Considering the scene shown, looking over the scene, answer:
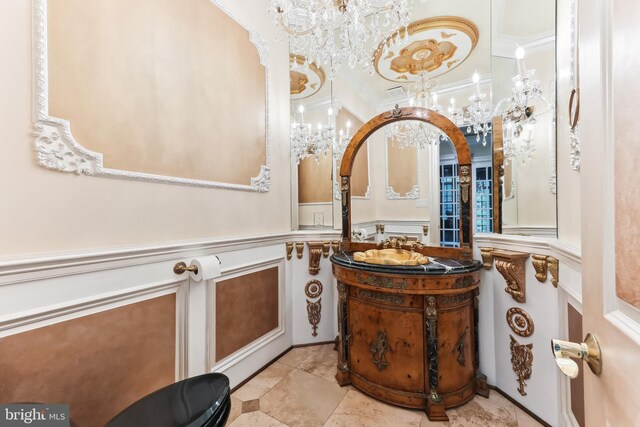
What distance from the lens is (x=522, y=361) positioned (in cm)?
161

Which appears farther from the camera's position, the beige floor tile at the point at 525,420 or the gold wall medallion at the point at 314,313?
the gold wall medallion at the point at 314,313

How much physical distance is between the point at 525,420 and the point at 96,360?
7.70 ft

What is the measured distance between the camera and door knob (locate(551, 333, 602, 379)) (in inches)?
20.5

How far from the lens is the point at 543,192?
1.79 meters

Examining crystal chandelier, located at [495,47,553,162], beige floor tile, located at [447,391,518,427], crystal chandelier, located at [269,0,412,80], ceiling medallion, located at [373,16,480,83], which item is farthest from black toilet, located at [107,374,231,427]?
ceiling medallion, located at [373,16,480,83]

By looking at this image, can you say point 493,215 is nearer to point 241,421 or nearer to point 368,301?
point 368,301

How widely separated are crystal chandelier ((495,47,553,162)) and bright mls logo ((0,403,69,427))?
2.61 metres

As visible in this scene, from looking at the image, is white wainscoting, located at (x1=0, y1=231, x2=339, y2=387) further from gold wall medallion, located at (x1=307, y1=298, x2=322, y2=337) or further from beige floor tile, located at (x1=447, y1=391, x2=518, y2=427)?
beige floor tile, located at (x1=447, y1=391, x2=518, y2=427)

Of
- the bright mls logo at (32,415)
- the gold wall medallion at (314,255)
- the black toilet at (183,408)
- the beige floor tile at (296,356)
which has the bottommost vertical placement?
the beige floor tile at (296,356)

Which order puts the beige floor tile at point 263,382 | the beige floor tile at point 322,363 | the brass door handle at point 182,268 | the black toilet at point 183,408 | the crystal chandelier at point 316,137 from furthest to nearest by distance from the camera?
the crystal chandelier at point 316,137 → the beige floor tile at point 322,363 → the beige floor tile at point 263,382 → the brass door handle at point 182,268 → the black toilet at point 183,408

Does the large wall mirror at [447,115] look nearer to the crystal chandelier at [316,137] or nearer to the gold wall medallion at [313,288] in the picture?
the crystal chandelier at [316,137]

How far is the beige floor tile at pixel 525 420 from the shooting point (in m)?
1.51

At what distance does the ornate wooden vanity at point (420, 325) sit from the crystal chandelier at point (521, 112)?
0.36 metres

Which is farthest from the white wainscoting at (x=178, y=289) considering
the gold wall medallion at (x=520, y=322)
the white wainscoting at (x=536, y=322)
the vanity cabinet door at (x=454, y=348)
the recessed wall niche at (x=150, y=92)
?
the gold wall medallion at (x=520, y=322)
